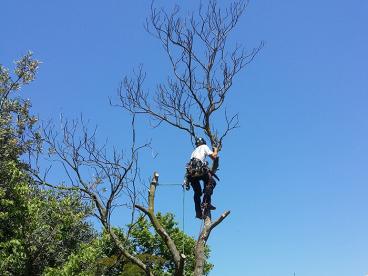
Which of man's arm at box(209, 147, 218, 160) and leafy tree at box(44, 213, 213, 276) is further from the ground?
leafy tree at box(44, 213, 213, 276)

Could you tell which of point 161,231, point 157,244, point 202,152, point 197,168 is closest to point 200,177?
point 197,168

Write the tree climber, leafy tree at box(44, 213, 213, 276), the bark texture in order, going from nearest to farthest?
the bark texture → the tree climber → leafy tree at box(44, 213, 213, 276)

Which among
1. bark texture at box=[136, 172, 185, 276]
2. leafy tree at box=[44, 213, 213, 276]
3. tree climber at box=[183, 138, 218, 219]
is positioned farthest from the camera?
leafy tree at box=[44, 213, 213, 276]

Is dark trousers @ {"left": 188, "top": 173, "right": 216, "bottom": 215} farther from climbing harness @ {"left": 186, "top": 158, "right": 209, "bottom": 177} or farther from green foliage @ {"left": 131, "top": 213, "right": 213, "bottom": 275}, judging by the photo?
green foliage @ {"left": 131, "top": 213, "right": 213, "bottom": 275}

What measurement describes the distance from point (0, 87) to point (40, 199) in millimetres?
2798

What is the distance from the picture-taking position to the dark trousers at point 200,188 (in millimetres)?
8250

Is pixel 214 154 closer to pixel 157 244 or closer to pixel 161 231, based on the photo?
pixel 161 231

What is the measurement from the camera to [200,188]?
848cm

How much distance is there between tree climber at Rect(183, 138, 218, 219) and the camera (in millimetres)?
8234

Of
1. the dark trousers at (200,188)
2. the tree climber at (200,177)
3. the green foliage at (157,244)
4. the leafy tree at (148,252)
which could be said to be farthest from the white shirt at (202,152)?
the green foliage at (157,244)

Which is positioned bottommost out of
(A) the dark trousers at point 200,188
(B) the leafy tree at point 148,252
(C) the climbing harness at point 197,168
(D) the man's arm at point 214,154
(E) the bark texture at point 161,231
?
(E) the bark texture at point 161,231

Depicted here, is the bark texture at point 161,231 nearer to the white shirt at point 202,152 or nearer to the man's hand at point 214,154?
the white shirt at point 202,152

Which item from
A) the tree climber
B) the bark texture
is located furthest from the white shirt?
the bark texture

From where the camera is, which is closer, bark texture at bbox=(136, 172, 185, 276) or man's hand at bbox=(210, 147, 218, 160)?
bark texture at bbox=(136, 172, 185, 276)
